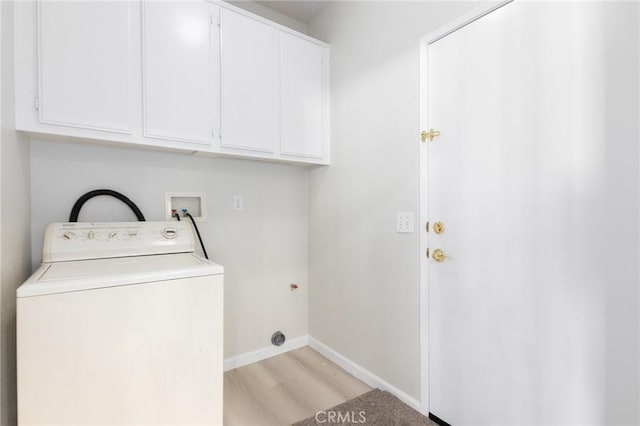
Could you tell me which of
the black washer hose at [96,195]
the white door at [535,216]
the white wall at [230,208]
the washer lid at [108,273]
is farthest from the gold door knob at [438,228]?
the black washer hose at [96,195]

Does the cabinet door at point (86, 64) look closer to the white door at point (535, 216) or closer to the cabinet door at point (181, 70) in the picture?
the cabinet door at point (181, 70)

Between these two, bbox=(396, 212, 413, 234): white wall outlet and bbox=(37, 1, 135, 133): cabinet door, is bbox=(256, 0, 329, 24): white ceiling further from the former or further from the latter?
bbox=(396, 212, 413, 234): white wall outlet

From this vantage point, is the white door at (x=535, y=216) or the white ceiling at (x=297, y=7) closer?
the white door at (x=535, y=216)

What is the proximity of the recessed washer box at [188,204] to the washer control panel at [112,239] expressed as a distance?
235 mm

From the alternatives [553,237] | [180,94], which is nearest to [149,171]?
[180,94]

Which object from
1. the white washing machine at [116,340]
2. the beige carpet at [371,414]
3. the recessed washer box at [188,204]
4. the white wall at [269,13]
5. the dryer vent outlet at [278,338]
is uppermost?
the white wall at [269,13]

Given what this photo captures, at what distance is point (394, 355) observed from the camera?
1828 millimetres

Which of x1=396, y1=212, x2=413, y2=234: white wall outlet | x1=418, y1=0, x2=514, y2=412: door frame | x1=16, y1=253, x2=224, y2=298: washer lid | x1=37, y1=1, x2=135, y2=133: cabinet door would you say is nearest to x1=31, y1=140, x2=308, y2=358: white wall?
x1=37, y1=1, x2=135, y2=133: cabinet door

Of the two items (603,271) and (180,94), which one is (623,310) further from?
(180,94)

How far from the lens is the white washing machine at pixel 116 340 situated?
100cm

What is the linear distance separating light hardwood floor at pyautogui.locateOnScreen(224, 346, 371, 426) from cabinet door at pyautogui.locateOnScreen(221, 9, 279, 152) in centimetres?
155

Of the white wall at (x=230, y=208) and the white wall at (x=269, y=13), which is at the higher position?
the white wall at (x=269, y=13)

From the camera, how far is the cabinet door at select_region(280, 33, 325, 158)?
2084mm

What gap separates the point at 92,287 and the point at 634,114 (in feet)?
6.36
